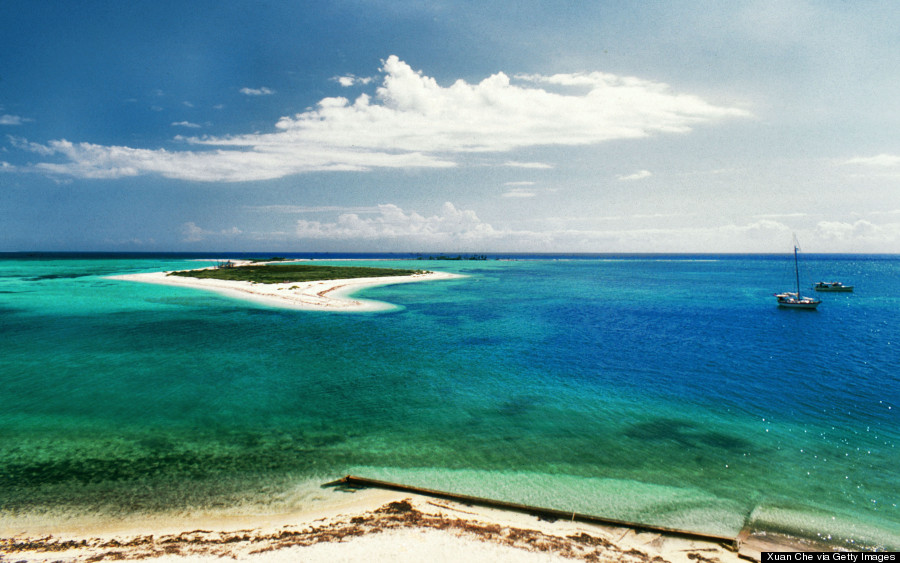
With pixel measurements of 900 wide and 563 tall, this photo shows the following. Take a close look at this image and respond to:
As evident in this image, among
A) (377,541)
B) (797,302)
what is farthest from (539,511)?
(797,302)

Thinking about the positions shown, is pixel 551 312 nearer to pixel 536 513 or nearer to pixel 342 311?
pixel 342 311

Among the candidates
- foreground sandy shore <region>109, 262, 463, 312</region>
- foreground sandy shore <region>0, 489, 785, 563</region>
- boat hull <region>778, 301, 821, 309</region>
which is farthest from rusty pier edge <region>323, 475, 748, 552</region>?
boat hull <region>778, 301, 821, 309</region>

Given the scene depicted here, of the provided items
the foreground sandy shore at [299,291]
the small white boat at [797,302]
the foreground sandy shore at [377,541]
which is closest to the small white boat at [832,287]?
the small white boat at [797,302]

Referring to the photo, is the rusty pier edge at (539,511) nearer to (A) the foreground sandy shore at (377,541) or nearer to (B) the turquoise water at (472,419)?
(A) the foreground sandy shore at (377,541)

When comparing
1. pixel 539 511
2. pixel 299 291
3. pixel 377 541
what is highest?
pixel 299 291

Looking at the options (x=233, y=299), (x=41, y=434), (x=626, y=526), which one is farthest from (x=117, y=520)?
(x=233, y=299)

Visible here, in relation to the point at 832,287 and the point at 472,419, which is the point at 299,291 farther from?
the point at 832,287

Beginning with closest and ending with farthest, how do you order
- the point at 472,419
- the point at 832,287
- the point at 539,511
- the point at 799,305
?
the point at 539,511 → the point at 472,419 → the point at 799,305 → the point at 832,287

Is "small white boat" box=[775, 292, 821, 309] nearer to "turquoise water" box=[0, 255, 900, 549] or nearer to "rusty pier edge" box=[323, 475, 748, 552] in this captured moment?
"turquoise water" box=[0, 255, 900, 549]
